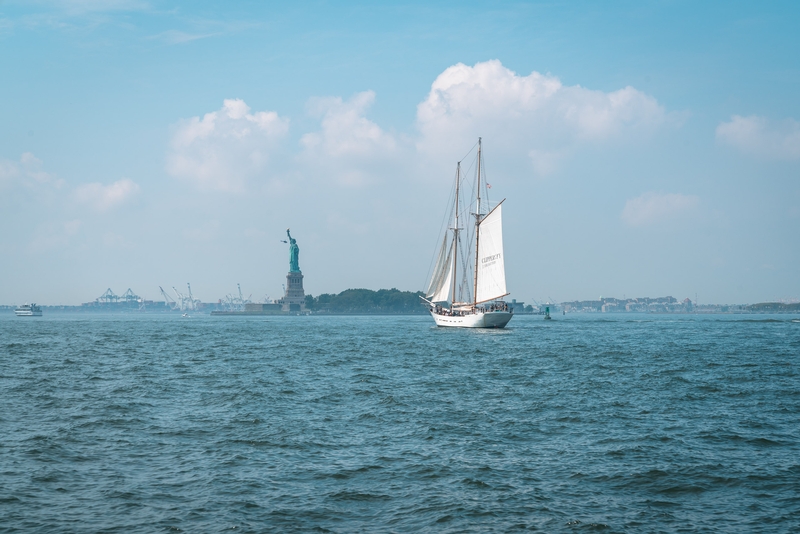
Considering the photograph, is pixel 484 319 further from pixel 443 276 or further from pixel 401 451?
pixel 401 451

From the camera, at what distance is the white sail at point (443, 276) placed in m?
102

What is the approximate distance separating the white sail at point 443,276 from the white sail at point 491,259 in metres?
10.7

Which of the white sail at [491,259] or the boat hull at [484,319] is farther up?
the white sail at [491,259]

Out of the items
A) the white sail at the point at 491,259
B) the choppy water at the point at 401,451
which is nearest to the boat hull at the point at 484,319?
the white sail at the point at 491,259

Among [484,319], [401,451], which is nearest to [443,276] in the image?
[484,319]

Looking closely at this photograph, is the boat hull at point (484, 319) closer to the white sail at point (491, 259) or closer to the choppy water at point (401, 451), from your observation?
the white sail at point (491, 259)

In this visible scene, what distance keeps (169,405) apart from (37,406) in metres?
5.17

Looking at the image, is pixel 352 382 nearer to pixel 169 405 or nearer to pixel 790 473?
pixel 169 405

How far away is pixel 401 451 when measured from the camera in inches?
807

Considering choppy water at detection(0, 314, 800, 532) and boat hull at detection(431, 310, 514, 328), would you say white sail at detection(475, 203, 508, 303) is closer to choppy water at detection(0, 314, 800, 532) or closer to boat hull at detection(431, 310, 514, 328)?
boat hull at detection(431, 310, 514, 328)

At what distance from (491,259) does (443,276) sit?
52.1 ft

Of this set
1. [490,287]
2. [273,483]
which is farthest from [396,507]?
[490,287]

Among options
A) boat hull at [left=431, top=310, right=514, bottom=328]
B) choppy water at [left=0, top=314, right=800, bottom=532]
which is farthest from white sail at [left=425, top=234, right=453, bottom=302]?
choppy water at [left=0, top=314, right=800, bottom=532]

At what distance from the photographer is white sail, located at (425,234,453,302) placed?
102 m
